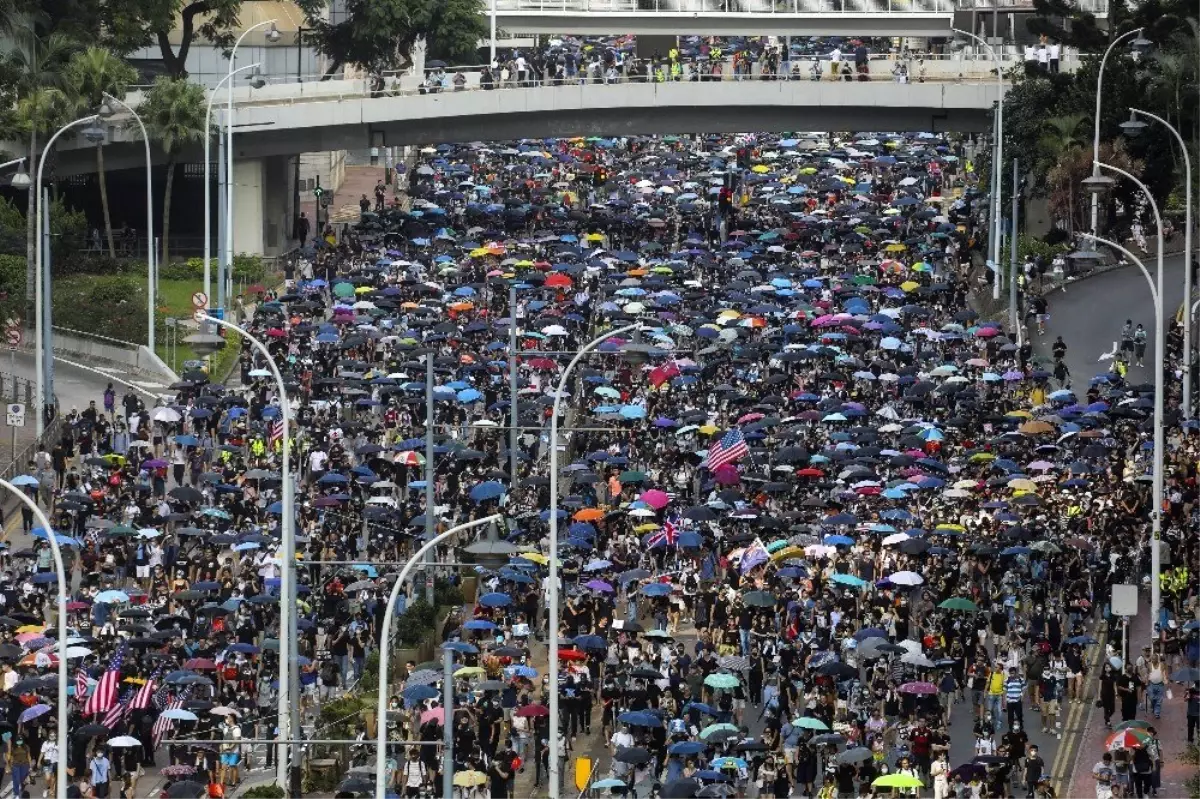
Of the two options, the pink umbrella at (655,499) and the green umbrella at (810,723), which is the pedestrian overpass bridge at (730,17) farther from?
the green umbrella at (810,723)

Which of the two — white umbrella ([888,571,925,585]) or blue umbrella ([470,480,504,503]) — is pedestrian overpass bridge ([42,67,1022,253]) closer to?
blue umbrella ([470,480,504,503])

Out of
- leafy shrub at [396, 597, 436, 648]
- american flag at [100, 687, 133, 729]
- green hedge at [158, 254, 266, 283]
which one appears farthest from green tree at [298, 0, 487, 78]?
american flag at [100, 687, 133, 729]

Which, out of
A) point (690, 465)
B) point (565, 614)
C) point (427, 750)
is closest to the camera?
point (427, 750)

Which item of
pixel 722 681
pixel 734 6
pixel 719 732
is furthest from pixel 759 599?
pixel 734 6

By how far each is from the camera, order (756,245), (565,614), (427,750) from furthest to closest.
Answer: (756,245) < (565,614) < (427,750)

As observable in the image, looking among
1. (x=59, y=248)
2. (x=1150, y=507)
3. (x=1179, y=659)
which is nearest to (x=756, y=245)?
(x=59, y=248)

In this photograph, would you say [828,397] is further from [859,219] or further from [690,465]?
[859,219]

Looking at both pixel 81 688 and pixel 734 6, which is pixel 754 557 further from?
pixel 734 6
